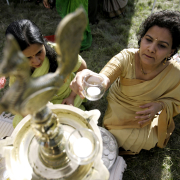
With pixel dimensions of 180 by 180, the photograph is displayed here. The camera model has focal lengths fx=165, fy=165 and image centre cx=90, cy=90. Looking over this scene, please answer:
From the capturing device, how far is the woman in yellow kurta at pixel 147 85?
3.94ft

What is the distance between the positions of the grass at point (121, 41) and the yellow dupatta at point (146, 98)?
0.70ft

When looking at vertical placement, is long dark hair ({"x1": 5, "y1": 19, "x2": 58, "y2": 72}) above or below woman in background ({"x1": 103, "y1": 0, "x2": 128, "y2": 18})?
above

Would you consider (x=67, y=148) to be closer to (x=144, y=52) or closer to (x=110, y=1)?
(x=144, y=52)

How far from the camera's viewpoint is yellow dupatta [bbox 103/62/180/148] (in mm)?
1395

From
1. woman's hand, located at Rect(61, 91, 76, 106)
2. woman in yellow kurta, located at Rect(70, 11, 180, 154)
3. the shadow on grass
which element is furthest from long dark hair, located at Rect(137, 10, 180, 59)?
the shadow on grass

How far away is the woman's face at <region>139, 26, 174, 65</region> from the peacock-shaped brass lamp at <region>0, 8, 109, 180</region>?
739 mm

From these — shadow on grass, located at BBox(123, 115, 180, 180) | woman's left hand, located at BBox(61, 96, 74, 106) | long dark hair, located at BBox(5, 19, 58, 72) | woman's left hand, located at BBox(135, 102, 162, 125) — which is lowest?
shadow on grass, located at BBox(123, 115, 180, 180)

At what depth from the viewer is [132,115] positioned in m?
1.56

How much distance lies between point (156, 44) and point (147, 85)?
368 mm

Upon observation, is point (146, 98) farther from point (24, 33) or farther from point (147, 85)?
point (24, 33)

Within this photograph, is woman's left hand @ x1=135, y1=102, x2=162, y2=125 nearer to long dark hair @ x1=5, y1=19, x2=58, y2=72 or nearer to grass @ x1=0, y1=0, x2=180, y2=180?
grass @ x1=0, y1=0, x2=180, y2=180

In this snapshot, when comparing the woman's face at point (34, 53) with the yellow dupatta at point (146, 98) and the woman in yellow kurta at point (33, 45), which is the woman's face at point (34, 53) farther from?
the yellow dupatta at point (146, 98)

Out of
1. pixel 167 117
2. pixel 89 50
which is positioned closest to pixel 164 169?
pixel 167 117

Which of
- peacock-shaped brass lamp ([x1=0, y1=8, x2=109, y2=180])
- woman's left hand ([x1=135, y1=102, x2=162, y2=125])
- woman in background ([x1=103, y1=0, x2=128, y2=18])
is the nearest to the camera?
peacock-shaped brass lamp ([x1=0, y1=8, x2=109, y2=180])
